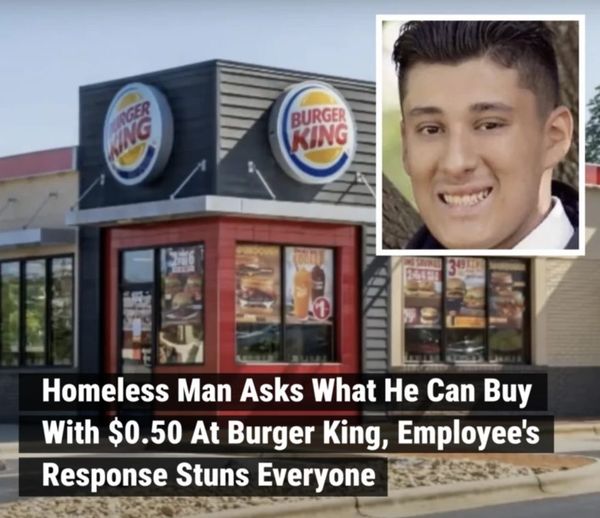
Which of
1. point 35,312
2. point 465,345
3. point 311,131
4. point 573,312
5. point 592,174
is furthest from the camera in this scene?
point 592,174

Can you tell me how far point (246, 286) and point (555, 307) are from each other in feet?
24.7

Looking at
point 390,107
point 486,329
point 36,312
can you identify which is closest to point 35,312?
point 36,312

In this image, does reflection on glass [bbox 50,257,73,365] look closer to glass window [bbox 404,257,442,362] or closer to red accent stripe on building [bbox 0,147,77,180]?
red accent stripe on building [bbox 0,147,77,180]

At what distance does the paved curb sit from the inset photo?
18.0 feet

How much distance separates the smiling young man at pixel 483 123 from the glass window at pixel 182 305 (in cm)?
407

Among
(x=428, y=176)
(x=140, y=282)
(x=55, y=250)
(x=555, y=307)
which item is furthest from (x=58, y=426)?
(x=555, y=307)

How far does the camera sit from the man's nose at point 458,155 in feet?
68.2

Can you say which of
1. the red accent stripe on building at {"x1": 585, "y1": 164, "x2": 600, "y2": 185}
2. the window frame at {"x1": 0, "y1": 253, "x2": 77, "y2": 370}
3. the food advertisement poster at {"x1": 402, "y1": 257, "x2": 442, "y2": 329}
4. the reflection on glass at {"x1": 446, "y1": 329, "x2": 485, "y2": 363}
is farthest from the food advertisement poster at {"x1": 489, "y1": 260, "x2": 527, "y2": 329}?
the window frame at {"x1": 0, "y1": 253, "x2": 77, "y2": 370}

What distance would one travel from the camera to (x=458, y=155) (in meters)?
21.0

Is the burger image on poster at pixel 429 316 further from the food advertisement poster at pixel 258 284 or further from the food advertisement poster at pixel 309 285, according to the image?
the food advertisement poster at pixel 258 284

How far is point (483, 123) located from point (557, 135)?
1701 mm

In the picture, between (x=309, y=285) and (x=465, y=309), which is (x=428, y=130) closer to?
(x=309, y=285)

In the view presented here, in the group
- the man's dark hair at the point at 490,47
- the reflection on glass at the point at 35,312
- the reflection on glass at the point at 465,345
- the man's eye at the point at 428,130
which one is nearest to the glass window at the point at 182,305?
the reflection on glass at the point at 35,312

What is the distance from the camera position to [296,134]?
79.1 feet
